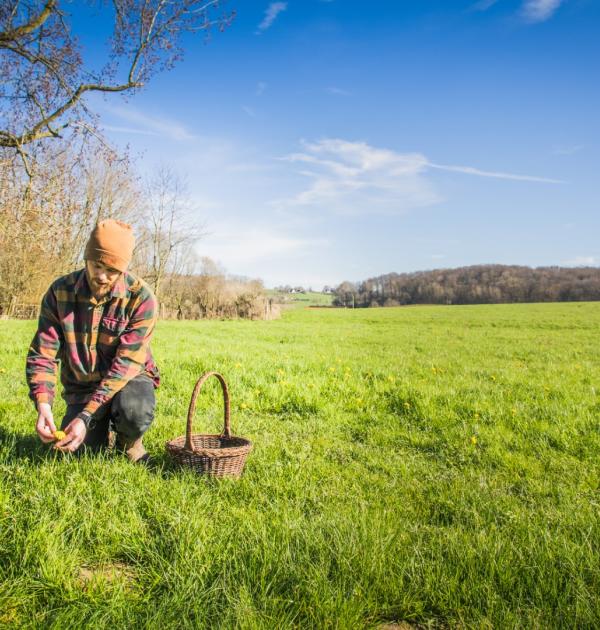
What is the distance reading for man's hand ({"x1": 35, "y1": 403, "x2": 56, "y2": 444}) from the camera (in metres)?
3.10

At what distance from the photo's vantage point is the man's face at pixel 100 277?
3.42 m

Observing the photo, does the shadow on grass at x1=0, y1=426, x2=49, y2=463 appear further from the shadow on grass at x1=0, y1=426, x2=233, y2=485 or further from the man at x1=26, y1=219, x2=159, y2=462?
the man at x1=26, y1=219, x2=159, y2=462

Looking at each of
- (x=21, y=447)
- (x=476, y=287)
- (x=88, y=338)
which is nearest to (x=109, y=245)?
(x=88, y=338)

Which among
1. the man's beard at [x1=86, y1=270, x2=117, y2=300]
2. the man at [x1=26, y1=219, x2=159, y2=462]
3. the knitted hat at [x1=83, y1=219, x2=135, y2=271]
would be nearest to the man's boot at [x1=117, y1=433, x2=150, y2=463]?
the man at [x1=26, y1=219, x2=159, y2=462]

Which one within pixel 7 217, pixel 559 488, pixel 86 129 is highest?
pixel 86 129

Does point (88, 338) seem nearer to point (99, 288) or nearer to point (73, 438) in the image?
point (99, 288)

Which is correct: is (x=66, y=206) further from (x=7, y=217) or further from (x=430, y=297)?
(x=430, y=297)

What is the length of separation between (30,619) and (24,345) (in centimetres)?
951

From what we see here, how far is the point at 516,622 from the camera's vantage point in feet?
6.89

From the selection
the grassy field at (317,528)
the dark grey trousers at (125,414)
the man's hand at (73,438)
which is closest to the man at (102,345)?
the dark grey trousers at (125,414)

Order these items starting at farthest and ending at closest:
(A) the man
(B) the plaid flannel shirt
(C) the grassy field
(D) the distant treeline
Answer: (D) the distant treeline → (B) the plaid flannel shirt → (A) the man → (C) the grassy field

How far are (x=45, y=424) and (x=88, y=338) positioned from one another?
0.78m

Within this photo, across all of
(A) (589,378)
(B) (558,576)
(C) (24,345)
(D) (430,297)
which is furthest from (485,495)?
(D) (430,297)

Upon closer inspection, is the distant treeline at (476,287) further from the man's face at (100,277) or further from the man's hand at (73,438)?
the man's hand at (73,438)
